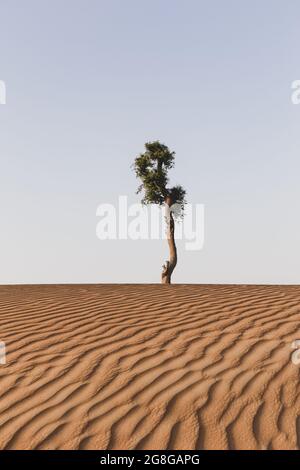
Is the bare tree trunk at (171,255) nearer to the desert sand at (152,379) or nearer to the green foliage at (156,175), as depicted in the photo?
the green foliage at (156,175)

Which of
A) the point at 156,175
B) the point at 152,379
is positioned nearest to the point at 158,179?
the point at 156,175

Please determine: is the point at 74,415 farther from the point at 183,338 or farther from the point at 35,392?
the point at 183,338

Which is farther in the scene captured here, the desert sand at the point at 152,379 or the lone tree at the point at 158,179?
the lone tree at the point at 158,179

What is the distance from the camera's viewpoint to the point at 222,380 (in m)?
5.34

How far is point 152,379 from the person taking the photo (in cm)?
547

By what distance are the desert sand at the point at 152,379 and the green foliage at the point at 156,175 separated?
54.6ft

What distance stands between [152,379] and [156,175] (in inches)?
793

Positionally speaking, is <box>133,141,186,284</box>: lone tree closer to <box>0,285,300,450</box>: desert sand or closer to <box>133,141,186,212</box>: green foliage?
<box>133,141,186,212</box>: green foliage

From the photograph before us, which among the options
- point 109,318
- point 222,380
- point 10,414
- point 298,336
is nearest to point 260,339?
point 298,336

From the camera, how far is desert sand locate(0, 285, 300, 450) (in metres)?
4.39

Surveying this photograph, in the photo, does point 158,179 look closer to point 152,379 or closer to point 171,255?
point 171,255

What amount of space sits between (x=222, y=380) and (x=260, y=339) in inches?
59.4

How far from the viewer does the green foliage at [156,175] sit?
25188 mm

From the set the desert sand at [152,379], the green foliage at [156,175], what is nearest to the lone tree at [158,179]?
the green foliage at [156,175]
